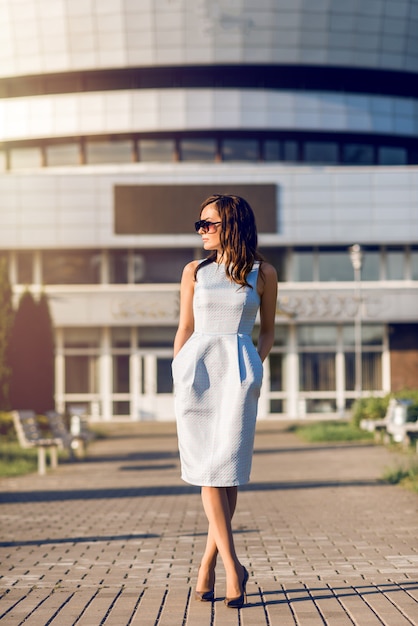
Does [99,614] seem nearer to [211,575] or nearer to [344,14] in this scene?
[211,575]

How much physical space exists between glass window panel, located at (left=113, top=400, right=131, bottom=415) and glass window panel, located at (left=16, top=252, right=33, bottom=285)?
586cm

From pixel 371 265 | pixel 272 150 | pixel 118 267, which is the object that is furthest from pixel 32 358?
pixel 272 150

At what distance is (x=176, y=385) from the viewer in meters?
6.21

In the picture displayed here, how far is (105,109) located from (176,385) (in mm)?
39954

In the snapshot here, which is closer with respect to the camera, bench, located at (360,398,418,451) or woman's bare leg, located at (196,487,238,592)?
woman's bare leg, located at (196,487,238,592)

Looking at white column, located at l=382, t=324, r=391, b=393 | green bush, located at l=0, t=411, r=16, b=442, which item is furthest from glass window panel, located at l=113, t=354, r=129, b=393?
green bush, located at l=0, t=411, r=16, b=442

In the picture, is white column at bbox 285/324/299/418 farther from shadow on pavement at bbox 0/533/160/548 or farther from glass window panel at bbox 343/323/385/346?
shadow on pavement at bbox 0/533/160/548

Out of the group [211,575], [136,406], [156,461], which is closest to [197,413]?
→ [211,575]

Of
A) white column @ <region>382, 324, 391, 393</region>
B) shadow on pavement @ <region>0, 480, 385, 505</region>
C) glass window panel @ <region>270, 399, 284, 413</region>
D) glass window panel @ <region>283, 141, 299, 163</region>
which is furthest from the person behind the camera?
glass window panel @ <region>283, 141, 299, 163</region>

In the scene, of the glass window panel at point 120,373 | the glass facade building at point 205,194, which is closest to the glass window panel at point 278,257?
the glass facade building at point 205,194

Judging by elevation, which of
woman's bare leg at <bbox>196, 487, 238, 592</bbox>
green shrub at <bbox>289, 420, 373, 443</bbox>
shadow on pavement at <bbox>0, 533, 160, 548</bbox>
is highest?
woman's bare leg at <bbox>196, 487, 238, 592</bbox>

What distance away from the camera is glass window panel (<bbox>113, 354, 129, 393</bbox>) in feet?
142

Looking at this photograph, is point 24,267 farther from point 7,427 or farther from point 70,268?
point 7,427

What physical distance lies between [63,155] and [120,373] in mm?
9499
